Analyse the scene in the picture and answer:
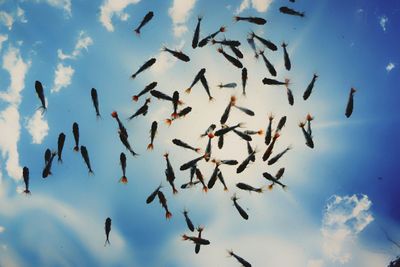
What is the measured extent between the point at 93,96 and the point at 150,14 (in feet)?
10.6

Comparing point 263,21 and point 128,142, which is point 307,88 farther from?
point 128,142

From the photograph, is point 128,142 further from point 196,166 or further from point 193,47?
point 193,47

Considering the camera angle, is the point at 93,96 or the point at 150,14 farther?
the point at 150,14

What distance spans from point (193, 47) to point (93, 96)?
3379 millimetres

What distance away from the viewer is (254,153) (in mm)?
9477

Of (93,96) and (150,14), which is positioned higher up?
(150,14)

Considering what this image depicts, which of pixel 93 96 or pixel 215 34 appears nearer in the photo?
pixel 93 96

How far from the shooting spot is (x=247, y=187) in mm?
10102

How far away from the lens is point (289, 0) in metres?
10.3

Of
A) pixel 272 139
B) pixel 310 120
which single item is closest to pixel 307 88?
pixel 310 120

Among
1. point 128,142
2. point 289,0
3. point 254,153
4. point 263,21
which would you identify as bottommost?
point 128,142

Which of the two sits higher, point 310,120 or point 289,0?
point 289,0

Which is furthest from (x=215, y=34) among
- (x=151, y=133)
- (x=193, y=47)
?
(x=151, y=133)

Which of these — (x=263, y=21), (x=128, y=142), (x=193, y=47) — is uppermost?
(x=263, y=21)
